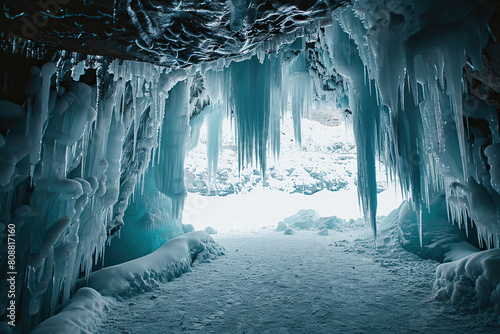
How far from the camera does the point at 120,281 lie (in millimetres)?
3197

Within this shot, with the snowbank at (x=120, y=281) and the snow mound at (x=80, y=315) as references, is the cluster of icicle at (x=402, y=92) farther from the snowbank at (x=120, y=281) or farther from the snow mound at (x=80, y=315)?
the snow mound at (x=80, y=315)

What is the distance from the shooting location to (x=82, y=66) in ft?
8.51

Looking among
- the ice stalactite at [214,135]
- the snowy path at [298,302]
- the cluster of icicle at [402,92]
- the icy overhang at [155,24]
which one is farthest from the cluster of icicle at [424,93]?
the ice stalactite at [214,135]

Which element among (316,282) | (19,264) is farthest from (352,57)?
(19,264)

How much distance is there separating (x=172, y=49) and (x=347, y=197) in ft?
59.1

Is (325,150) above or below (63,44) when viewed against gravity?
above

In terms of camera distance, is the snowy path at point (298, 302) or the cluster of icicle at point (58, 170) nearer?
the cluster of icicle at point (58, 170)

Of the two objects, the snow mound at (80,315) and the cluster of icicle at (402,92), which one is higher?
the cluster of icicle at (402,92)

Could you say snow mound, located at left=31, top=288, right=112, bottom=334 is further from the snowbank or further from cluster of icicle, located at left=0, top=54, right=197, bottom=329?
cluster of icicle, located at left=0, top=54, right=197, bottom=329

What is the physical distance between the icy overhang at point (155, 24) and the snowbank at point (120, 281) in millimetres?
2610

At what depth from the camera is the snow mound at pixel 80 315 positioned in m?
2.08

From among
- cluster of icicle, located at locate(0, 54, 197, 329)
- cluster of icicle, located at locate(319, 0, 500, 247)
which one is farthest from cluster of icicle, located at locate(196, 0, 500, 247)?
cluster of icicle, located at locate(0, 54, 197, 329)

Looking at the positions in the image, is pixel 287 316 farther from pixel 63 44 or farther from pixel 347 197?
pixel 347 197

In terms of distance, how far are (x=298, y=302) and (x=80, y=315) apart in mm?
2472
